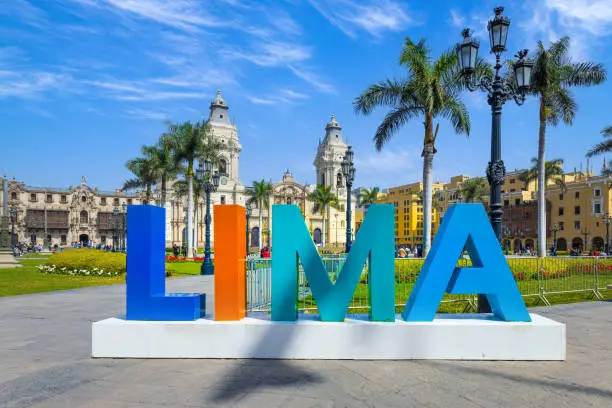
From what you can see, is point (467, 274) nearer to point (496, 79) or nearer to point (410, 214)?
point (496, 79)

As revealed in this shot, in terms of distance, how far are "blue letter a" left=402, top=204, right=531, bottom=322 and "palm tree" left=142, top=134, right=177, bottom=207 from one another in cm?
2948

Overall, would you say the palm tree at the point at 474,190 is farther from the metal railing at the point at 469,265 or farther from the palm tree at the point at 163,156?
the metal railing at the point at 469,265

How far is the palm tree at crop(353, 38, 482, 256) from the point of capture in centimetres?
1814

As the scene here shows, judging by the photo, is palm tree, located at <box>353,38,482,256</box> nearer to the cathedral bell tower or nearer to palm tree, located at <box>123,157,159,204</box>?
palm tree, located at <box>123,157,159,204</box>

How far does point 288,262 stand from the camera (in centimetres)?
650

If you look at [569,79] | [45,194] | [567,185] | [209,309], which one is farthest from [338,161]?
[209,309]

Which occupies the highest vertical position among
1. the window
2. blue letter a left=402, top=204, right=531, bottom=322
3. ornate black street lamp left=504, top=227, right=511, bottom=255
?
the window

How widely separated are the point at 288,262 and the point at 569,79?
2260 cm

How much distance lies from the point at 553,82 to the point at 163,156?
88.7 feet

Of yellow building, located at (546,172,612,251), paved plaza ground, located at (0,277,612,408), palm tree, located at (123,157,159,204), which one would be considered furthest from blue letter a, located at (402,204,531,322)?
yellow building, located at (546,172,612,251)

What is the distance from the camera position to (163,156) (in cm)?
3578

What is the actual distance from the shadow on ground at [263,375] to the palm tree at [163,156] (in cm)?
2902

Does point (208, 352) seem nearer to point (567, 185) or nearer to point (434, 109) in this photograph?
point (434, 109)

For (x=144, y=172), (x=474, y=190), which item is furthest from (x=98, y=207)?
(x=474, y=190)
